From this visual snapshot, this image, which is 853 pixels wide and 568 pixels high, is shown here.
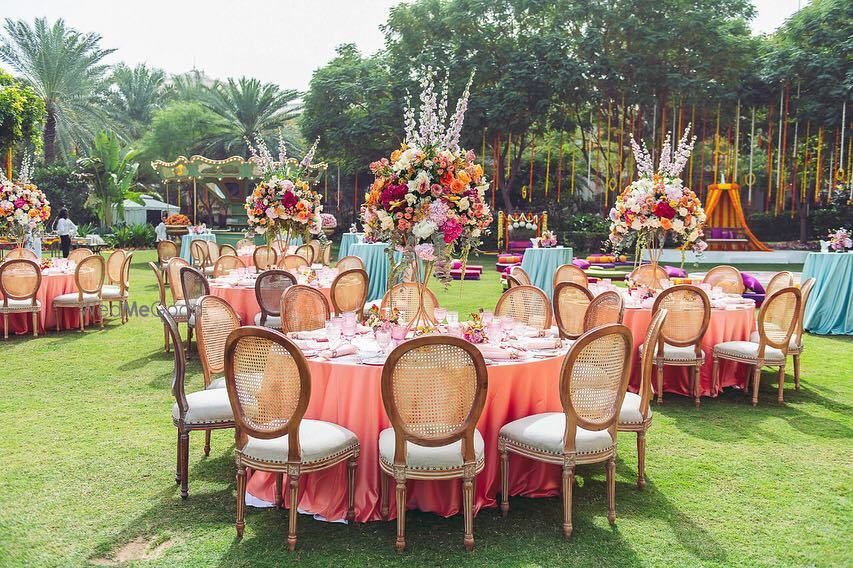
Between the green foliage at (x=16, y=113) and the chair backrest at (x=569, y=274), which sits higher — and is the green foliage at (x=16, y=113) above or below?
above

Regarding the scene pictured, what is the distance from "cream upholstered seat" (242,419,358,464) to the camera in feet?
12.1

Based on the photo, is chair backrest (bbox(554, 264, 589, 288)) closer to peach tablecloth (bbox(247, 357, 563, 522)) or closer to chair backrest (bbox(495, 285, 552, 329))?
chair backrest (bbox(495, 285, 552, 329))

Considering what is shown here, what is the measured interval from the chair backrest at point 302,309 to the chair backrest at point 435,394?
2.60m

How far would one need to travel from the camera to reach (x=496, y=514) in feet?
13.5

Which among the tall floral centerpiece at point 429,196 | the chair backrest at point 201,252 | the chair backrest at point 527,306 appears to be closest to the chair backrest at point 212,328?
the tall floral centerpiece at point 429,196

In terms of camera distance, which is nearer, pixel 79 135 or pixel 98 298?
pixel 98 298

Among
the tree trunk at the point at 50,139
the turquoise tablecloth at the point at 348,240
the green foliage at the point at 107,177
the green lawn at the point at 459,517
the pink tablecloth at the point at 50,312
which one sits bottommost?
the green lawn at the point at 459,517

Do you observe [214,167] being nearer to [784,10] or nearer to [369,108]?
[369,108]

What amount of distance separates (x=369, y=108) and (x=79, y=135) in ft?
54.0

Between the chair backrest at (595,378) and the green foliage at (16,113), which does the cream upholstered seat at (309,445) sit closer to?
the chair backrest at (595,378)

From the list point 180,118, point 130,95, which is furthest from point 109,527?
point 130,95

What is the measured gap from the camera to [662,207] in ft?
24.1

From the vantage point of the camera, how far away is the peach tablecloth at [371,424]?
13.2 ft

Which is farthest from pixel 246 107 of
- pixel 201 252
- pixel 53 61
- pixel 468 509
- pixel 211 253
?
pixel 468 509
